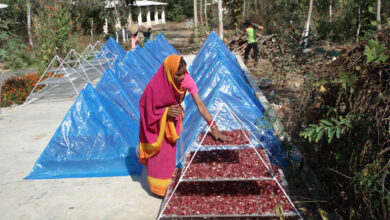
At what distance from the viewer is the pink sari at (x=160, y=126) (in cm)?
315

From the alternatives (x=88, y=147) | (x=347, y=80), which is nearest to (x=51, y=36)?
(x=88, y=147)

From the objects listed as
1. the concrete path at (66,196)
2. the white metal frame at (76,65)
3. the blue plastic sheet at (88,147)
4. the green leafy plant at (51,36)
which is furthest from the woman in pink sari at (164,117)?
the green leafy plant at (51,36)

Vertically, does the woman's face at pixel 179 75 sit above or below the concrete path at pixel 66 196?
above

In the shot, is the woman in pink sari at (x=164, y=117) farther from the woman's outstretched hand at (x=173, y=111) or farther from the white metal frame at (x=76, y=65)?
the white metal frame at (x=76, y=65)

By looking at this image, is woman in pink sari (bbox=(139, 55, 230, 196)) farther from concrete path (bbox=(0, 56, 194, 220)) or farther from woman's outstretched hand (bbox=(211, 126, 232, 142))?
concrete path (bbox=(0, 56, 194, 220))

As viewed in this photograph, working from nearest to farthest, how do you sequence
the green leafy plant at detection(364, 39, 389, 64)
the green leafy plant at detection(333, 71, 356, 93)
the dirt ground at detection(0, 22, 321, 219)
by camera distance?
the green leafy plant at detection(364, 39, 389, 64)
the green leafy plant at detection(333, 71, 356, 93)
the dirt ground at detection(0, 22, 321, 219)

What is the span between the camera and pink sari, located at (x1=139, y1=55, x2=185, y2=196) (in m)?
3.15

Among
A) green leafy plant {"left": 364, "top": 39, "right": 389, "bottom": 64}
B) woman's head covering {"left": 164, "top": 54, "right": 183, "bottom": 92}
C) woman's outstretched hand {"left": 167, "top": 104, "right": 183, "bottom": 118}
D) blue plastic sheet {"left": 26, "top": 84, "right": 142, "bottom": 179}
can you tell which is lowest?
blue plastic sheet {"left": 26, "top": 84, "right": 142, "bottom": 179}

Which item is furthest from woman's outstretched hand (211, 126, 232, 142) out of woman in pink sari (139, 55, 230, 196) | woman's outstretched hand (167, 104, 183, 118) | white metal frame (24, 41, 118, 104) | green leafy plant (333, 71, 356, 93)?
white metal frame (24, 41, 118, 104)

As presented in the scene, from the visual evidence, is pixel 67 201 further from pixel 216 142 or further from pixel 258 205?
pixel 258 205

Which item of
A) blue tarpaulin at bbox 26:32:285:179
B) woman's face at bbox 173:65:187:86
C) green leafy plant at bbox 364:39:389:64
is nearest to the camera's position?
green leafy plant at bbox 364:39:389:64

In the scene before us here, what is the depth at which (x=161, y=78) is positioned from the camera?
3.18 meters

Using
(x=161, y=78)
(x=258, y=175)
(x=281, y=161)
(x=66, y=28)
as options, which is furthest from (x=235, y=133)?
(x=66, y=28)

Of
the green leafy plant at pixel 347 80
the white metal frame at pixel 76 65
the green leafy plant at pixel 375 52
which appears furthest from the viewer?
the white metal frame at pixel 76 65
